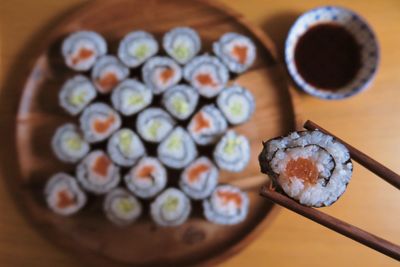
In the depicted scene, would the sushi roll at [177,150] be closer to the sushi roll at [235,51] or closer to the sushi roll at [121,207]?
the sushi roll at [121,207]

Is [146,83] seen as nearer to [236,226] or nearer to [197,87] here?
[197,87]

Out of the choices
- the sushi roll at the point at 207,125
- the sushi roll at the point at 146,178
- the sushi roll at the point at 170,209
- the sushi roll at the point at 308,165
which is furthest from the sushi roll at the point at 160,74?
the sushi roll at the point at 308,165

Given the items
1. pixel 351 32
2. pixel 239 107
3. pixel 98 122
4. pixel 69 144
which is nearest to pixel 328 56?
pixel 351 32

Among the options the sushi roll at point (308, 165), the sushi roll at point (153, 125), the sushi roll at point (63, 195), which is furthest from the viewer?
the sushi roll at point (153, 125)

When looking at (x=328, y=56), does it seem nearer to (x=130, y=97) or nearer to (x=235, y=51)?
(x=235, y=51)

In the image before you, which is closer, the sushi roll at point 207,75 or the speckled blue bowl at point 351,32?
the speckled blue bowl at point 351,32

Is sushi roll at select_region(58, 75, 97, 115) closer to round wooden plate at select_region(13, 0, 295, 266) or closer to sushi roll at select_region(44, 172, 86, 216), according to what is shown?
round wooden plate at select_region(13, 0, 295, 266)

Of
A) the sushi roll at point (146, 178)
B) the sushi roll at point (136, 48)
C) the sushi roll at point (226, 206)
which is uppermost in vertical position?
the sushi roll at point (136, 48)
